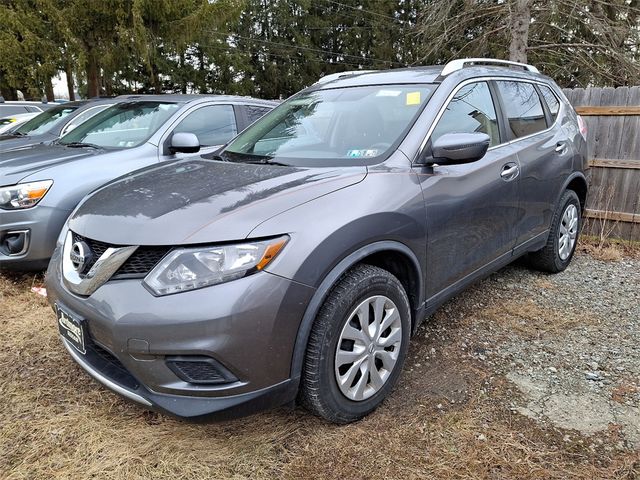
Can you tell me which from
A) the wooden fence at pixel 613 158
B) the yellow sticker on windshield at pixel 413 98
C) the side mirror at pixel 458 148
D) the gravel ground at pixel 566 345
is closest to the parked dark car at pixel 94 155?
the yellow sticker on windshield at pixel 413 98

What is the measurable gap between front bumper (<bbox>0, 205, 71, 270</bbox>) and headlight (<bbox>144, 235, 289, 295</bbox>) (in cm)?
229

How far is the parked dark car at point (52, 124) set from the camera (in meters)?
6.00

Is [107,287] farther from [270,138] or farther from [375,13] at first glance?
[375,13]

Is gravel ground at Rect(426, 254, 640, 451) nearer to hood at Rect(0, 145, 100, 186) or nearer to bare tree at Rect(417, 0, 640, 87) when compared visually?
hood at Rect(0, 145, 100, 186)

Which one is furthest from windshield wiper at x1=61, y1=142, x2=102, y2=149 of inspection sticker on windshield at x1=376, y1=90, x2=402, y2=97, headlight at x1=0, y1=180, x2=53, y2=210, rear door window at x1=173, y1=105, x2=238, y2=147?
inspection sticker on windshield at x1=376, y1=90, x2=402, y2=97

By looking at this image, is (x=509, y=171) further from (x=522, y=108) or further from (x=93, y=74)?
(x=93, y=74)

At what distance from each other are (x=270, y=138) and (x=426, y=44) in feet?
37.2

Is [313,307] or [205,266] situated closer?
[205,266]

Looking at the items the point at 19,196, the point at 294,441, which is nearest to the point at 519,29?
the point at 19,196

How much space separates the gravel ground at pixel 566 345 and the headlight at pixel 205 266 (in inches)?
62.0

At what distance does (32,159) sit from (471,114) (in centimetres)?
356

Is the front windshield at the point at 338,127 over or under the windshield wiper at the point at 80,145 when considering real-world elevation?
over

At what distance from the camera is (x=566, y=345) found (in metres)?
3.15

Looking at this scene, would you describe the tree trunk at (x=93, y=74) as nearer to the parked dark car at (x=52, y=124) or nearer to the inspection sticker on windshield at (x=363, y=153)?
the parked dark car at (x=52, y=124)
